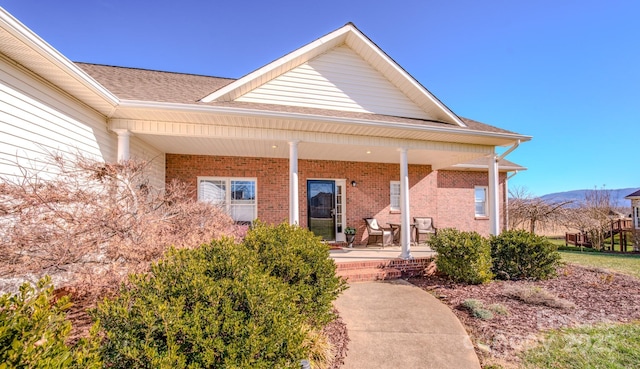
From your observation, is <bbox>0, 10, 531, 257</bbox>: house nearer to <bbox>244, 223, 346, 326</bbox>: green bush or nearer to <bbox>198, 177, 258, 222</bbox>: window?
<bbox>198, 177, 258, 222</bbox>: window

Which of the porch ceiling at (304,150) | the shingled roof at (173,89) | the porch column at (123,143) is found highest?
the shingled roof at (173,89)

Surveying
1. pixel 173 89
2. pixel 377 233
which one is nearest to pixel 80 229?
pixel 173 89

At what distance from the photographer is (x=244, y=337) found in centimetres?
192

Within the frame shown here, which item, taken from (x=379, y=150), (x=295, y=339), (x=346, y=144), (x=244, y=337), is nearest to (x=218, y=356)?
(x=244, y=337)

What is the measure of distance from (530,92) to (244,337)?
16677mm

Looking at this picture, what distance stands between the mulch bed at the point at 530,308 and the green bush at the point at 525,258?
0.92 feet

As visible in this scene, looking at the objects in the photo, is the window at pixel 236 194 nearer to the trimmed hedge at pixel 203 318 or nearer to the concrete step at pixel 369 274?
the concrete step at pixel 369 274

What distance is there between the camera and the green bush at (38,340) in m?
1.14

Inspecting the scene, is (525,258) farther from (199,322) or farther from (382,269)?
(199,322)

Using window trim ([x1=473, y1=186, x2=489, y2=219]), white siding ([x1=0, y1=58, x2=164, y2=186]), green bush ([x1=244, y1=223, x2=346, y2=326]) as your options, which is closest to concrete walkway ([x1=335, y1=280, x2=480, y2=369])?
green bush ([x1=244, y1=223, x2=346, y2=326])

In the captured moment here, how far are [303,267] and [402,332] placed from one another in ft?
5.58

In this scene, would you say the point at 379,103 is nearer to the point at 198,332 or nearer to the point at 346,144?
the point at 346,144

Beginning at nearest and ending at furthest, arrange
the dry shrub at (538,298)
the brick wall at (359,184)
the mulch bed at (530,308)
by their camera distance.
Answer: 1. the mulch bed at (530,308)
2. the dry shrub at (538,298)
3. the brick wall at (359,184)

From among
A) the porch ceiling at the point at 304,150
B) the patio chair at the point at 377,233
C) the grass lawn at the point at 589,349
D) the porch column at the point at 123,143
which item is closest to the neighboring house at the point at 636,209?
the porch ceiling at the point at 304,150
